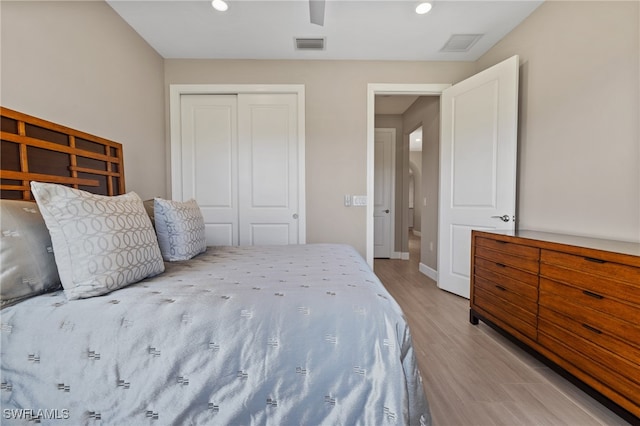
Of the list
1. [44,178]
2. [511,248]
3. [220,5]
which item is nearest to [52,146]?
[44,178]

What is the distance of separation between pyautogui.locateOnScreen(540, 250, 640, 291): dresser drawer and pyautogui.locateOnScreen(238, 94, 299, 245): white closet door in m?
2.22

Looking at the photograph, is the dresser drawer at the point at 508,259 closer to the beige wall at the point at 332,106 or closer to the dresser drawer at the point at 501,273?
the dresser drawer at the point at 501,273

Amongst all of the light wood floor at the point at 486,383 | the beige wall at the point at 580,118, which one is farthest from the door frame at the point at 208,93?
the beige wall at the point at 580,118

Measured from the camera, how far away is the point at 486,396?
1.39m

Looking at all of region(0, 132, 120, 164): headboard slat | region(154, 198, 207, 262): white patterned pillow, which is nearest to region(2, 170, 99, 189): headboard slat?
region(0, 132, 120, 164): headboard slat

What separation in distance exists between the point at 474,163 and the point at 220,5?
2.75m

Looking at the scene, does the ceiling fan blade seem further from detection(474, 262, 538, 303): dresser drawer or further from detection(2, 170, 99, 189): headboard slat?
detection(474, 262, 538, 303): dresser drawer

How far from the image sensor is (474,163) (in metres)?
2.63

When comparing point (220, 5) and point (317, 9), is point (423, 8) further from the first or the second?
point (220, 5)

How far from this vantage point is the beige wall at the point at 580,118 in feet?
5.07

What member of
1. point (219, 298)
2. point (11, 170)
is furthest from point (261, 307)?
point (11, 170)

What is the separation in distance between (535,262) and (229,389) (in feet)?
6.14

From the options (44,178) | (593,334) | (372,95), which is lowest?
(593,334)

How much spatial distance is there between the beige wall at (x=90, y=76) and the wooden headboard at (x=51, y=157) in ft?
0.41
